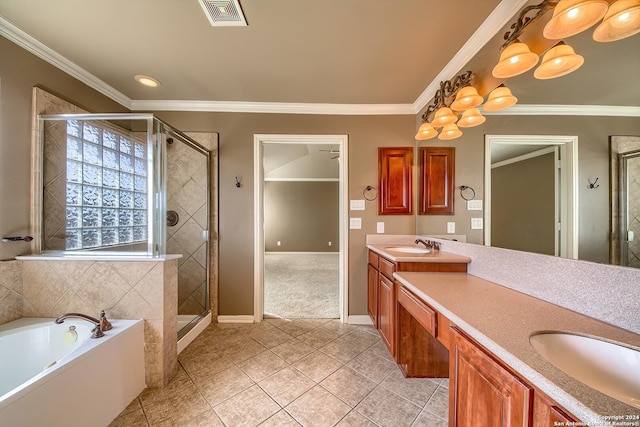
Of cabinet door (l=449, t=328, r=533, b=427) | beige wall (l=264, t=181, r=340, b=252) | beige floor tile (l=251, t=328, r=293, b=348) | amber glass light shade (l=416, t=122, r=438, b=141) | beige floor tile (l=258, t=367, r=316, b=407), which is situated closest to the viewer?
cabinet door (l=449, t=328, r=533, b=427)

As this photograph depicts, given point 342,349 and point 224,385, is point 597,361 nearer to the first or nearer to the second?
point 342,349

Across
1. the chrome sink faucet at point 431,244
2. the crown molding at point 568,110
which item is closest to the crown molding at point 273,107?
the crown molding at point 568,110

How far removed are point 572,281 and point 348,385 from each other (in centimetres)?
142

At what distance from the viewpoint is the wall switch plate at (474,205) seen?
154 centimetres

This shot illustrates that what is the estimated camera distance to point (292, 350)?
1896 mm

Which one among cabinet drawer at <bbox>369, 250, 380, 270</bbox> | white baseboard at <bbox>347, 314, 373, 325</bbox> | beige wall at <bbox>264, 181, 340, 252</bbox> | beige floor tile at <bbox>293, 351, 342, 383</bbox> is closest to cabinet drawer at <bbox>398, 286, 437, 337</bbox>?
cabinet drawer at <bbox>369, 250, 380, 270</bbox>

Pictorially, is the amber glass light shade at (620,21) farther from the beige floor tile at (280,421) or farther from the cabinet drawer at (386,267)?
the beige floor tile at (280,421)

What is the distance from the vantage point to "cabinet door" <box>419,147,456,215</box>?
1.86 m

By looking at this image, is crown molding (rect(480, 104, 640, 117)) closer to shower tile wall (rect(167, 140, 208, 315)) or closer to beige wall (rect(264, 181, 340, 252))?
shower tile wall (rect(167, 140, 208, 315))

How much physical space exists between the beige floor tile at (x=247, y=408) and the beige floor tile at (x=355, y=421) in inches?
15.9

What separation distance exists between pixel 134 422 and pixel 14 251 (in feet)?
4.88

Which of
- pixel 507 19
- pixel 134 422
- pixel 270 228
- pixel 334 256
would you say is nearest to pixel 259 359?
pixel 134 422

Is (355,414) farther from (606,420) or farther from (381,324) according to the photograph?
(606,420)

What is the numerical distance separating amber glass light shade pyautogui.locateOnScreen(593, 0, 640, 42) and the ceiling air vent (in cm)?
167
